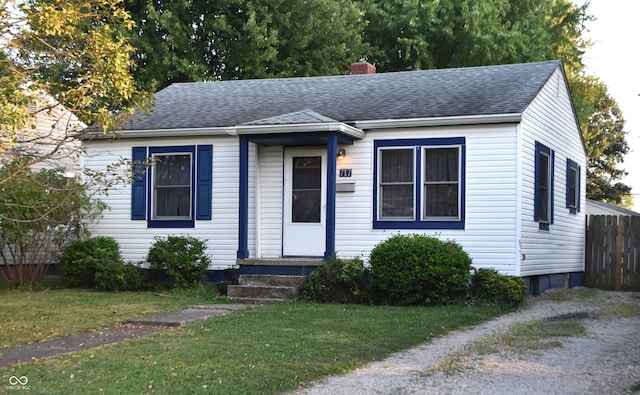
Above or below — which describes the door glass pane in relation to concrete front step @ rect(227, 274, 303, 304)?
above

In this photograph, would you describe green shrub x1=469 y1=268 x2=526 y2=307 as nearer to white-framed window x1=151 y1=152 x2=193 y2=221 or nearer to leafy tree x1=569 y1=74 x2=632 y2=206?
white-framed window x1=151 y1=152 x2=193 y2=221

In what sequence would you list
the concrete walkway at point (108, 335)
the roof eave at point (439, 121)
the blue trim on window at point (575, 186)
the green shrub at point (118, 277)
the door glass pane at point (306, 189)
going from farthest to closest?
1. the blue trim on window at point (575, 186)
2. the door glass pane at point (306, 189)
3. the green shrub at point (118, 277)
4. the roof eave at point (439, 121)
5. the concrete walkway at point (108, 335)

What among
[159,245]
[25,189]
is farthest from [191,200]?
→ [25,189]

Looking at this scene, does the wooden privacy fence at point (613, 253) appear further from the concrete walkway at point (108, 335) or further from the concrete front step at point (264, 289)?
the concrete walkway at point (108, 335)

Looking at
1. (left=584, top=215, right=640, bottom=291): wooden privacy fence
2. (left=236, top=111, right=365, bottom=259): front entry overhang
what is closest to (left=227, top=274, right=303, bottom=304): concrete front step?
(left=236, top=111, right=365, bottom=259): front entry overhang

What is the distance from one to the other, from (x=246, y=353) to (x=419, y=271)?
17.3ft

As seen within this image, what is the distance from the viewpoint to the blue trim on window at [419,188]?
14336 mm

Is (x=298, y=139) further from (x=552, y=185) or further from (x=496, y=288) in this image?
(x=552, y=185)

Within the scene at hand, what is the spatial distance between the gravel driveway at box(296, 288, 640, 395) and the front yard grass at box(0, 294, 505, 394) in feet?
1.11

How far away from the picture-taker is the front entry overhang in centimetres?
1430

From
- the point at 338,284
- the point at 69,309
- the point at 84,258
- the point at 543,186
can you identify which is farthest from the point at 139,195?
the point at 543,186

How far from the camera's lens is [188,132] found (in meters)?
16.0

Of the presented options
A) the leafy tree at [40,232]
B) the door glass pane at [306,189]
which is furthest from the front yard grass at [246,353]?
the leafy tree at [40,232]

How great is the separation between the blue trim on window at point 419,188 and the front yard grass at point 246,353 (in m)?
2.44
